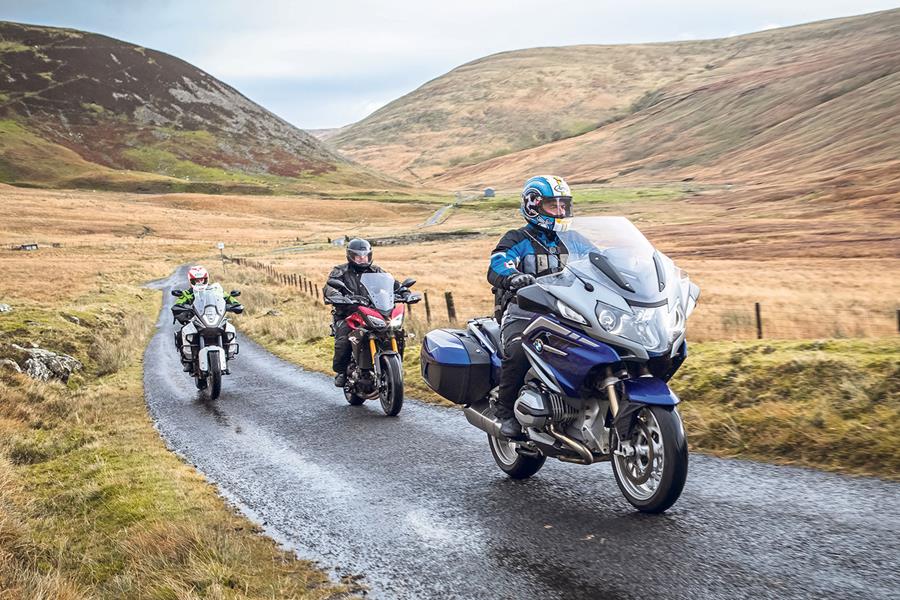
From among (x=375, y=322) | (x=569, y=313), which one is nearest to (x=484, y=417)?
(x=569, y=313)

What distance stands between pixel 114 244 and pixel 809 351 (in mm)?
79655

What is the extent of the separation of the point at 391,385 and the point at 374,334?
887mm

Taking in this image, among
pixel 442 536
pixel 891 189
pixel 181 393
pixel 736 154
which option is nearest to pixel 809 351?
pixel 442 536

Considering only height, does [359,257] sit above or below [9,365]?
above

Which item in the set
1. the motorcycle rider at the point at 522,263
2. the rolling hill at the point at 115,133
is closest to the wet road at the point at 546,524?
the motorcycle rider at the point at 522,263

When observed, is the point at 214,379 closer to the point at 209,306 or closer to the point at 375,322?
the point at 209,306

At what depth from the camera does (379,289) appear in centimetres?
1179

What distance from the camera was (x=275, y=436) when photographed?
34.1 ft

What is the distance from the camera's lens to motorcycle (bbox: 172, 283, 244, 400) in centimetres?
1419

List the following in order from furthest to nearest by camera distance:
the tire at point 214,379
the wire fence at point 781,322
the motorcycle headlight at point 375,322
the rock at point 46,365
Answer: the rock at point 46,365 → the wire fence at point 781,322 → the tire at point 214,379 → the motorcycle headlight at point 375,322

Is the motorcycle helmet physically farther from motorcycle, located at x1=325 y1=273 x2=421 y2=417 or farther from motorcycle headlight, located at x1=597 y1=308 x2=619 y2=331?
motorcycle headlight, located at x1=597 y1=308 x2=619 y2=331

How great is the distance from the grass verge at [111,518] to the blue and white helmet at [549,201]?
3.55 meters

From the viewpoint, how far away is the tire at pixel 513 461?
723 cm

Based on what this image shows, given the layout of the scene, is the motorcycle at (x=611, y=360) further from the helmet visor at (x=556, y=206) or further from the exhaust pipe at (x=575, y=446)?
the helmet visor at (x=556, y=206)
